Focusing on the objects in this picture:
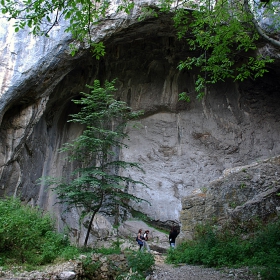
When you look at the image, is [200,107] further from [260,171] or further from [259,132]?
[260,171]

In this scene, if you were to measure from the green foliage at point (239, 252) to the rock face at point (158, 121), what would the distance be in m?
7.22

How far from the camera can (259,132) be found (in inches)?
683

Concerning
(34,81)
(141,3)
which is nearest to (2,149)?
(34,81)

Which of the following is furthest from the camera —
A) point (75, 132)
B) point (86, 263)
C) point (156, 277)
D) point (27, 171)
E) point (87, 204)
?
point (75, 132)

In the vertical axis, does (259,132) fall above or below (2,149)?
above

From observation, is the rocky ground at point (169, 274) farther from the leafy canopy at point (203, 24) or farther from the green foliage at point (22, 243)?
the leafy canopy at point (203, 24)

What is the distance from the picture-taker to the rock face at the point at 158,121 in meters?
13.6

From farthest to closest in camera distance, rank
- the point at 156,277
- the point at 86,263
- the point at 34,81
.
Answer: the point at 34,81, the point at 86,263, the point at 156,277

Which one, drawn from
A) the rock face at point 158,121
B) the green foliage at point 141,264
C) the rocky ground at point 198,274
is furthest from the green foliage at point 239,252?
the rock face at point 158,121

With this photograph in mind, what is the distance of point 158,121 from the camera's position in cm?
1769

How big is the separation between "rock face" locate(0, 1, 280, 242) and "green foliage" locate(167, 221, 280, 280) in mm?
7221

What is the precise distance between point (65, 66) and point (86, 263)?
811 centimetres

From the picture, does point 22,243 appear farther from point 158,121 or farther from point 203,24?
point 158,121

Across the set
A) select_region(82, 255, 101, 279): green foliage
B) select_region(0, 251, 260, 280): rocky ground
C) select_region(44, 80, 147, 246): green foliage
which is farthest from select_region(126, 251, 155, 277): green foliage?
select_region(44, 80, 147, 246): green foliage
